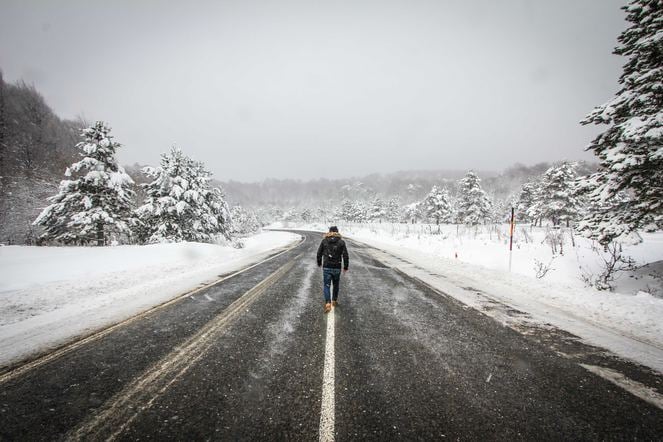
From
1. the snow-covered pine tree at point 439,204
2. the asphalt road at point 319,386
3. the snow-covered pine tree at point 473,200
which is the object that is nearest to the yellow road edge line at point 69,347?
the asphalt road at point 319,386

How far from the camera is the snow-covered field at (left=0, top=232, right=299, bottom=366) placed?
4.50 meters

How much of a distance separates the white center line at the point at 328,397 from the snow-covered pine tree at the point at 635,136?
763 centimetres

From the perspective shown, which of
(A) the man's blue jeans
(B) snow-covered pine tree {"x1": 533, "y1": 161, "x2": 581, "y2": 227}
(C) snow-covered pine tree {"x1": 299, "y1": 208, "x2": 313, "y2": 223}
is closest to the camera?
(A) the man's blue jeans

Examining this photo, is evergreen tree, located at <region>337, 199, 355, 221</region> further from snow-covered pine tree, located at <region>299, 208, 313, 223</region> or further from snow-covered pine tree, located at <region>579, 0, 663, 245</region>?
snow-covered pine tree, located at <region>579, 0, 663, 245</region>

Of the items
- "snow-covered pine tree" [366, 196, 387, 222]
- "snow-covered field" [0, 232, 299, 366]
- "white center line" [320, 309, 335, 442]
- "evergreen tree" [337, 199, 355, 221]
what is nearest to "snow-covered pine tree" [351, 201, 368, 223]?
"evergreen tree" [337, 199, 355, 221]

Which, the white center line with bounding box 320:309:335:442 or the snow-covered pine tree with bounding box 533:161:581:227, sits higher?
the snow-covered pine tree with bounding box 533:161:581:227

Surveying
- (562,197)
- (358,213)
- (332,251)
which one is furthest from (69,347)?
(358,213)

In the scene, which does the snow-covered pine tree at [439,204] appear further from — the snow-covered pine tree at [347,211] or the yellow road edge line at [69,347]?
the yellow road edge line at [69,347]

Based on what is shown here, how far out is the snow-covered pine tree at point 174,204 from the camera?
61.0 feet

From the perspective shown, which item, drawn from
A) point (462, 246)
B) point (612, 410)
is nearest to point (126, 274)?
point (612, 410)

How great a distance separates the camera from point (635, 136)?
19.2ft

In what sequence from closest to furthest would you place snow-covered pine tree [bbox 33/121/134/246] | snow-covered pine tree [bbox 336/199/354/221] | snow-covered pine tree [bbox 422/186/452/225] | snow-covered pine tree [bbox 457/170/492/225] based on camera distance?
snow-covered pine tree [bbox 33/121/134/246] → snow-covered pine tree [bbox 457/170/492/225] → snow-covered pine tree [bbox 422/186/452/225] → snow-covered pine tree [bbox 336/199/354/221]

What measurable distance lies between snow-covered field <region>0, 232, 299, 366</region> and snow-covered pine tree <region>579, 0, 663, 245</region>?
1138 centimetres

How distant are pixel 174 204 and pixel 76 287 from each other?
12624 millimetres
